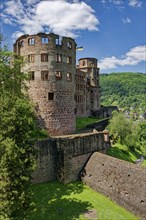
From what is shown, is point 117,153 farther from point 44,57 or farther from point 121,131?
point 44,57

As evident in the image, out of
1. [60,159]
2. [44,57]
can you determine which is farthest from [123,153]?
[44,57]

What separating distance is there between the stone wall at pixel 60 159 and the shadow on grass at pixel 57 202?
90cm

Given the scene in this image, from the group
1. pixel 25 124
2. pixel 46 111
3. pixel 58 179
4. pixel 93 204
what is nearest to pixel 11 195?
pixel 25 124

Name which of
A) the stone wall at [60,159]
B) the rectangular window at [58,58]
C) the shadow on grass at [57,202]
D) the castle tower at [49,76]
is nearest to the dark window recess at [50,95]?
the castle tower at [49,76]

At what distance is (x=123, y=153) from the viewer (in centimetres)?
3975

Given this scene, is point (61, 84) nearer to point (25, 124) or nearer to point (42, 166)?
point (42, 166)

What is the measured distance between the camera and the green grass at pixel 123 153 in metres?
36.6

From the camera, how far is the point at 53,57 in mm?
27891

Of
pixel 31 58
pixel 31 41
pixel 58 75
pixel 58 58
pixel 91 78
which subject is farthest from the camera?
pixel 91 78

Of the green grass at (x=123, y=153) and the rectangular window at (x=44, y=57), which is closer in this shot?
the rectangular window at (x=44, y=57)

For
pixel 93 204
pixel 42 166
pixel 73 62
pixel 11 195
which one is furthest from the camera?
pixel 73 62

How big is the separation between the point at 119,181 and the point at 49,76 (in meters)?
15.1

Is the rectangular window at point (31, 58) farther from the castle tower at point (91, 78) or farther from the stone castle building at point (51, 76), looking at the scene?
the castle tower at point (91, 78)

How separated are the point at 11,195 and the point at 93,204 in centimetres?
770
